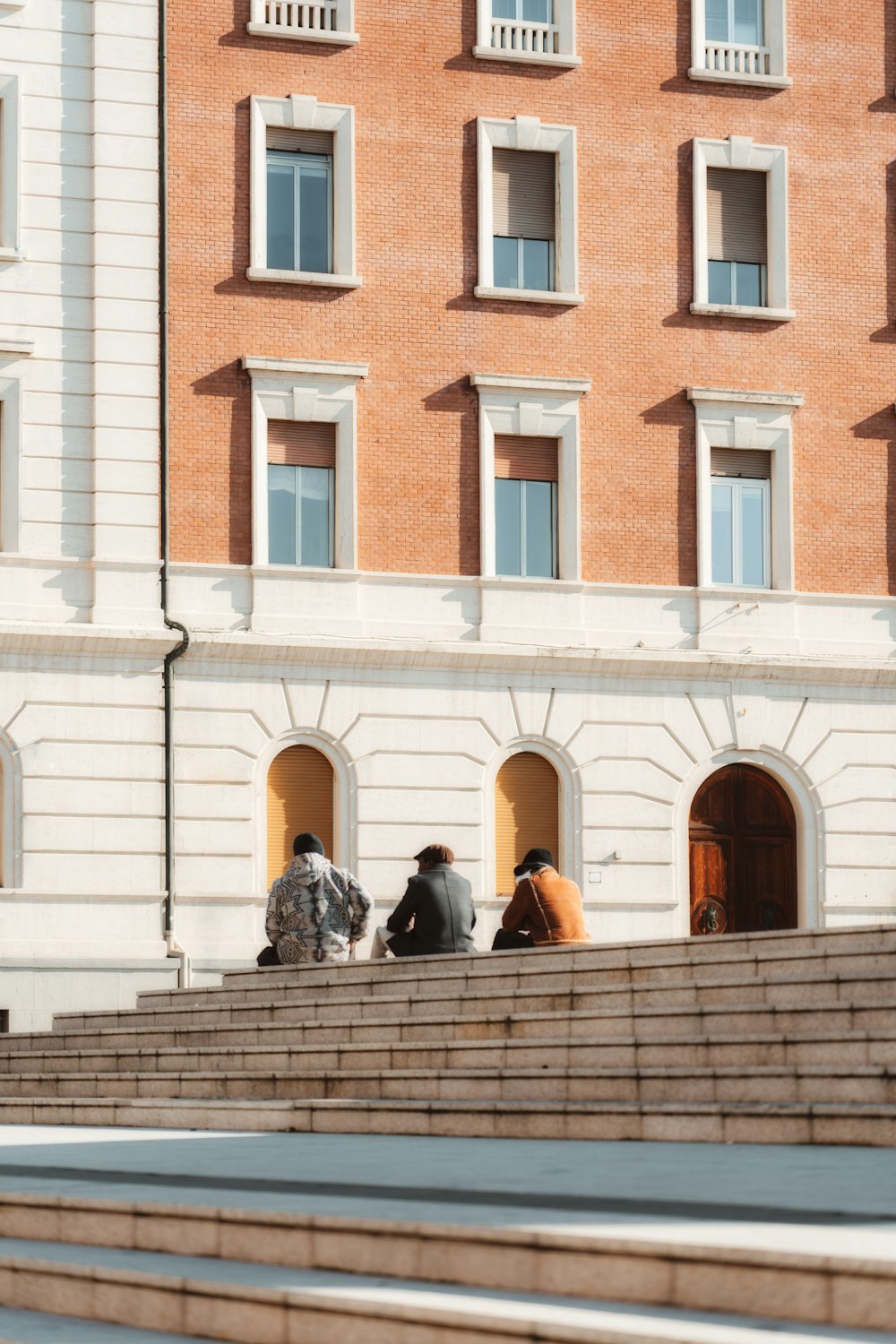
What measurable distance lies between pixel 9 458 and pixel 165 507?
1703 mm

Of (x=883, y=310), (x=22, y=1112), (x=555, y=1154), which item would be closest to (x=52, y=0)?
(x=883, y=310)

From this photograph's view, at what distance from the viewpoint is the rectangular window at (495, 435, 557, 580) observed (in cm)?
2488

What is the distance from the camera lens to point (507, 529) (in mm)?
24891

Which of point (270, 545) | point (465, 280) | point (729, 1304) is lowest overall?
point (729, 1304)

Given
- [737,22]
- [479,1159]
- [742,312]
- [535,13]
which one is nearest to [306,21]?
[535,13]

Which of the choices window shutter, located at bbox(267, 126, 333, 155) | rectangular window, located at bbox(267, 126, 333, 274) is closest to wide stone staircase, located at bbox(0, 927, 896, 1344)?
rectangular window, located at bbox(267, 126, 333, 274)

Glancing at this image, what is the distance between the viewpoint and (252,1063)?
47.0 ft

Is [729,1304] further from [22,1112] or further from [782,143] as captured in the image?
[782,143]

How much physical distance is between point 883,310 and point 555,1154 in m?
18.5

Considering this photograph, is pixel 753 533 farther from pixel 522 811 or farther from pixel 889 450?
pixel 522 811

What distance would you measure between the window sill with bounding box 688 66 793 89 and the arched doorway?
7954 mm

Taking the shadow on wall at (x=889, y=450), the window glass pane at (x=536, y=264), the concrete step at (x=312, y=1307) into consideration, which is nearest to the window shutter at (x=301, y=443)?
the window glass pane at (x=536, y=264)

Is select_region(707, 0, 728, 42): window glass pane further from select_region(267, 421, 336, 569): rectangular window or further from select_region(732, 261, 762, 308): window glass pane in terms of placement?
select_region(267, 421, 336, 569): rectangular window

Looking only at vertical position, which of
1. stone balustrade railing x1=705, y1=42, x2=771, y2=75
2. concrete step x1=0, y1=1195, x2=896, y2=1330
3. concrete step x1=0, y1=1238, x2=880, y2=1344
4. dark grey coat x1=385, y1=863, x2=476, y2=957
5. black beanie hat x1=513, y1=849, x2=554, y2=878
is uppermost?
stone balustrade railing x1=705, y1=42, x2=771, y2=75
